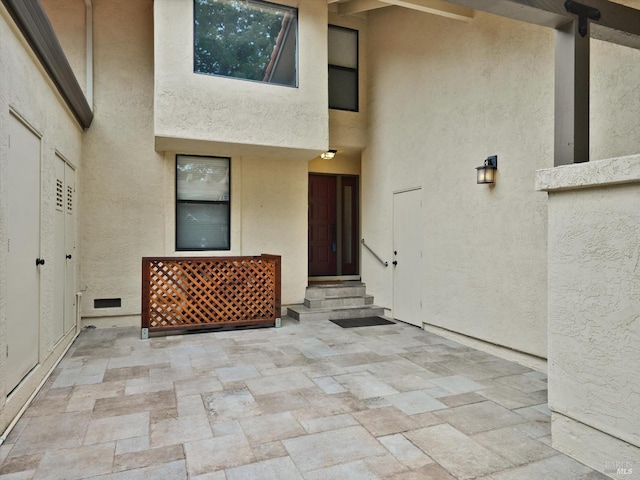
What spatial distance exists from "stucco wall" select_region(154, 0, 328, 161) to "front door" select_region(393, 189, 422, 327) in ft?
5.20

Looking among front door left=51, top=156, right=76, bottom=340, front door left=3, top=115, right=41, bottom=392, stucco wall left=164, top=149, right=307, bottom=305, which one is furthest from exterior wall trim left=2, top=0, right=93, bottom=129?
stucco wall left=164, top=149, right=307, bottom=305

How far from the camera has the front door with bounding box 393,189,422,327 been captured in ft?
19.6

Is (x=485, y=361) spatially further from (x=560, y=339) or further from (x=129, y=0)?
(x=129, y=0)

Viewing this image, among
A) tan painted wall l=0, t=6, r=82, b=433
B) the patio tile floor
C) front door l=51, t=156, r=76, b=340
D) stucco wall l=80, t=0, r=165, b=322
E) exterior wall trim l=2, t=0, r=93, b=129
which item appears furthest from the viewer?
stucco wall l=80, t=0, r=165, b=322

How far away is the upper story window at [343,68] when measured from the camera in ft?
23.5

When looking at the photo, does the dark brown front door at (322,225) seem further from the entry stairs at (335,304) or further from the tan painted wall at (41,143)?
the tan painted wall at (41,143)

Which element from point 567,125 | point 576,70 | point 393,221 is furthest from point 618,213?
point 393,221

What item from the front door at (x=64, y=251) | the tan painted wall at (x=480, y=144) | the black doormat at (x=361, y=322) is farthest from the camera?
the black doormat at (x=361, y=322)

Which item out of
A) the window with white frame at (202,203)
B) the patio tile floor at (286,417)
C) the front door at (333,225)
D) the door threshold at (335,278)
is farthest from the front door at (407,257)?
the window with white frame at (202,203)

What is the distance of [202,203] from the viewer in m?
6.49

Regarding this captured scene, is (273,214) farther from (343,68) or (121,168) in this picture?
(343,68)

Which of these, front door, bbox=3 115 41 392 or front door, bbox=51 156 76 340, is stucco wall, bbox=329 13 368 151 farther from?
front door, bbox=3 115 41 392

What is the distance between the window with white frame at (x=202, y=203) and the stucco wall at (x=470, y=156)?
2.65 m

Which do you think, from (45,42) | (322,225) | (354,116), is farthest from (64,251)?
(354,116)
